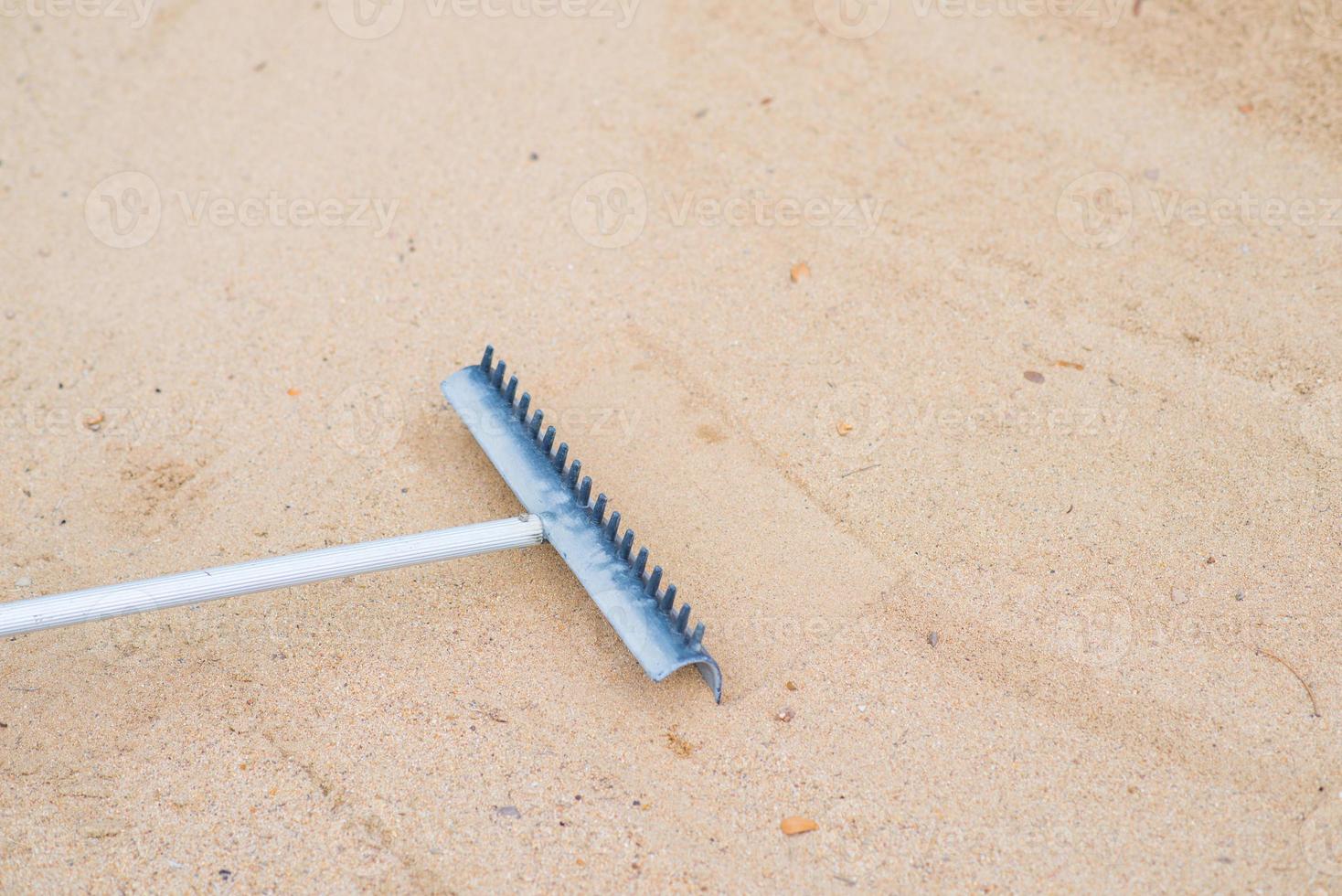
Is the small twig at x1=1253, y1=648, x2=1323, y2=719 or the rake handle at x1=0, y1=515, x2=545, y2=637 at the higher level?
the rake handle at x1=0, y1=515, x2=545, y2=637

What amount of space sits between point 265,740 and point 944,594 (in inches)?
63.4

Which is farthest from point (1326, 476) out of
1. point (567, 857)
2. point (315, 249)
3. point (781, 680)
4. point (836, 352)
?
point (315, 249)

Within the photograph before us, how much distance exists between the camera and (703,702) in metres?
2.52

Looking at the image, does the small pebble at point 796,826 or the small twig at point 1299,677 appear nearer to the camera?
the small pebble at point 796,826

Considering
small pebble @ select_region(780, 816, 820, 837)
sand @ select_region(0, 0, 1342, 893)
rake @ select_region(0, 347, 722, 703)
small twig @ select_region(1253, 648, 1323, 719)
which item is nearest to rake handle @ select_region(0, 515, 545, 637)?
rake @ select_region(0, 347, 722, 703)

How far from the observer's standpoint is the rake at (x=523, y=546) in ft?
7.82

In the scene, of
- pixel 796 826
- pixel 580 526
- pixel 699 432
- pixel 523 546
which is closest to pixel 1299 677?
pixel 796 826

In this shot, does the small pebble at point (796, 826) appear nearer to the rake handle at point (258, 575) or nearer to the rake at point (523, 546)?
the rake at point (523, 546)

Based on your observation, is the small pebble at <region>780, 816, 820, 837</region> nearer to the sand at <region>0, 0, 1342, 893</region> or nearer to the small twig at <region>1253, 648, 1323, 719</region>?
the sand at <region>0, 0, 1342, 893</region>

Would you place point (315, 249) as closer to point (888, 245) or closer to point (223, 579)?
point (223, 579)

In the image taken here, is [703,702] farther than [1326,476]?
No

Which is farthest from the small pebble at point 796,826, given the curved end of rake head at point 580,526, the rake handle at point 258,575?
the rake handle at point 258,575

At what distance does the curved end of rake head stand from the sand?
0.61 feet

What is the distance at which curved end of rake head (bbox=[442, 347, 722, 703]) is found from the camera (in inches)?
94.7
